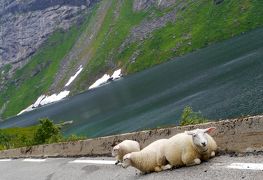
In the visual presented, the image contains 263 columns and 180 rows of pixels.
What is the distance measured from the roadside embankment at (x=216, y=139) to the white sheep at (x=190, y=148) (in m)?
0.56

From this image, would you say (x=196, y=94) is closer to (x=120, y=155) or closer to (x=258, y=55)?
(x=258, y=55)

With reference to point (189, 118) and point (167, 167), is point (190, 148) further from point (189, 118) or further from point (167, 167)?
point (189, 118)

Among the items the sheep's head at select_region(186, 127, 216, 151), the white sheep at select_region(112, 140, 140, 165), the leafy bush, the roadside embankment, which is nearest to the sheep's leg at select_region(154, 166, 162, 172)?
the roadside embankment

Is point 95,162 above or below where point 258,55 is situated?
below

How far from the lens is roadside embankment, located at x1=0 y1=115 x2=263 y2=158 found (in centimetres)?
1230

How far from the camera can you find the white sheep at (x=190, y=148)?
40.3 ft

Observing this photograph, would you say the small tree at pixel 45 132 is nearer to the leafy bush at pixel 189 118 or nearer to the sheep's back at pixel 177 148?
the leafy bush at pixel 189 118

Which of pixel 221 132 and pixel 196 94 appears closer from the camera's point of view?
pixel 221 132

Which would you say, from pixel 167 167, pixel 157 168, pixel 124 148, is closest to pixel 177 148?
pixel 167 167

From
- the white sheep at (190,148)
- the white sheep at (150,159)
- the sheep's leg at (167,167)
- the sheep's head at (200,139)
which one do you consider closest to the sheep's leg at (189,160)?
the white sheep at (190,148)

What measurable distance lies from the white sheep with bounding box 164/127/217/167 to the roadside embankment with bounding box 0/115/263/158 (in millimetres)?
556

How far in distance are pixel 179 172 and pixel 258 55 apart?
9190cm

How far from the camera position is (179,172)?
1324 centimetres

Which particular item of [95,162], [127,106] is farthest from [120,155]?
[127,106]
